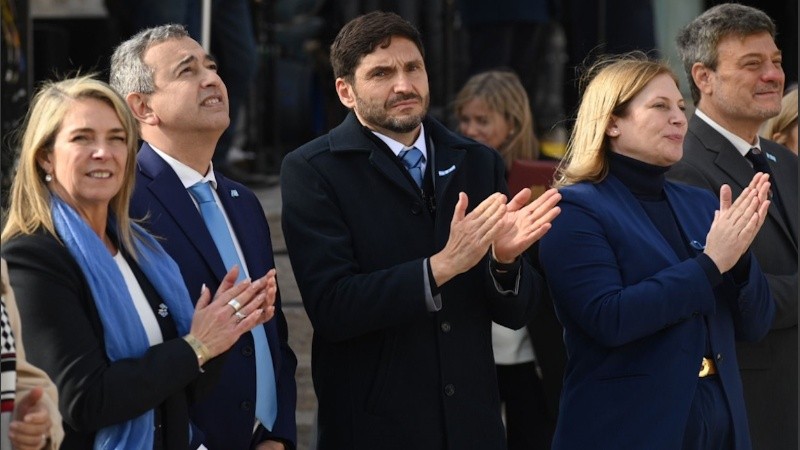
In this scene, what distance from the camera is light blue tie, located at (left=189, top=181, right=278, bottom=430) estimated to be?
14.2 ft

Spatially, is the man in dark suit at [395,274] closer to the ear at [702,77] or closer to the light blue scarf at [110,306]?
the light blue scarf at [110,306]

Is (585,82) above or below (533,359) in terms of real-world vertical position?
above

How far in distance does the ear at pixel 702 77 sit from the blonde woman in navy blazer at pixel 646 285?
685mm

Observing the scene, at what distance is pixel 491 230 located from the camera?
4117mm

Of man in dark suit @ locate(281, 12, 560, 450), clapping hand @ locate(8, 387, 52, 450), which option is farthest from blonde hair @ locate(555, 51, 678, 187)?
clapping hand @ locate(8, 387, 52, 450)

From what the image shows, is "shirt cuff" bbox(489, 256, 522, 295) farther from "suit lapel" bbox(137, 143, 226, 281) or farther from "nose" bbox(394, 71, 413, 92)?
"suit lapel" bbox(137, 143, 226, 281)

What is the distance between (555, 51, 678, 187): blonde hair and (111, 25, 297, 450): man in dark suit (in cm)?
92

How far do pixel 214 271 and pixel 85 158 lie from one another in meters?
0.57

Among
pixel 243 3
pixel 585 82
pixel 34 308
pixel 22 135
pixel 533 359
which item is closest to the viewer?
pixel 34 308

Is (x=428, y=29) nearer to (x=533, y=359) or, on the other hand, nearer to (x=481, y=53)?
(x=481, y=53)

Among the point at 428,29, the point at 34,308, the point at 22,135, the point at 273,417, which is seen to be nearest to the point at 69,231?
the point at 34,308

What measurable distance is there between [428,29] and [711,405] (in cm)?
400

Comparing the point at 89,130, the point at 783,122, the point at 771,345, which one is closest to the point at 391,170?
the point at 89,130

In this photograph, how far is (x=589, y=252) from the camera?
14.4 feet
